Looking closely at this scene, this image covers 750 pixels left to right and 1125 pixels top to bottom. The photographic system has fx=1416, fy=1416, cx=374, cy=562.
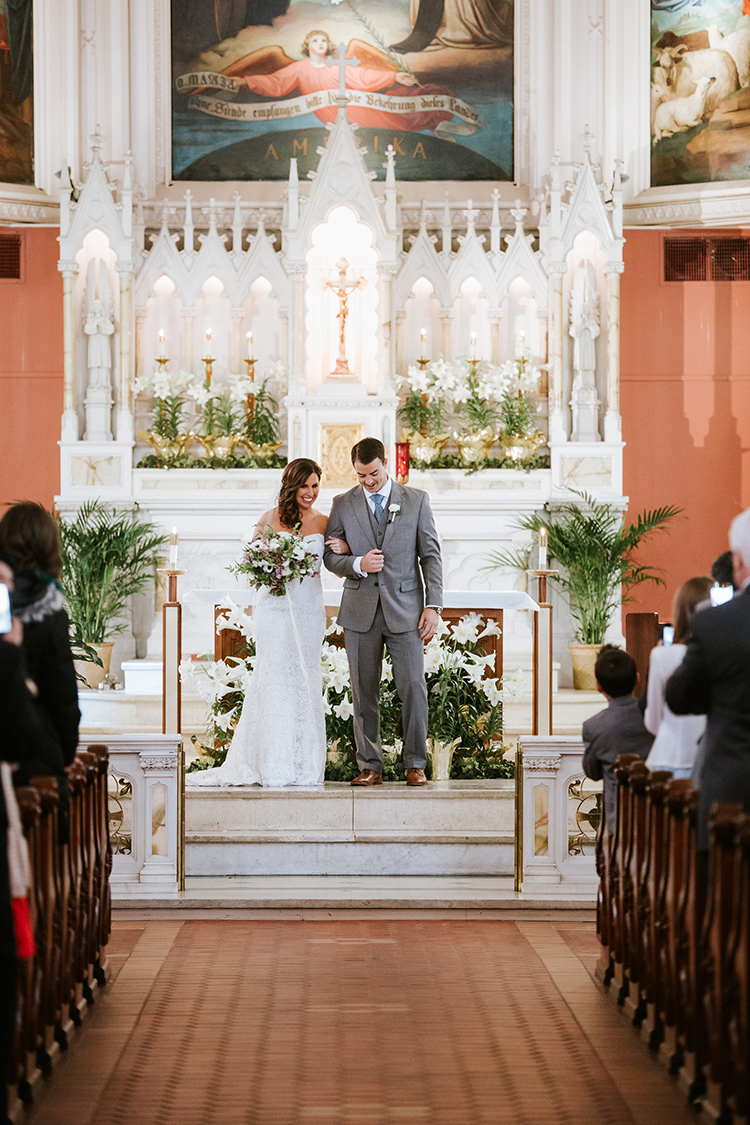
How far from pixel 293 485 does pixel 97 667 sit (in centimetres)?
385

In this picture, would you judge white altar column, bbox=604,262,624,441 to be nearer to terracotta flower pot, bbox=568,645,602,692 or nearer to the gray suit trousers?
terracotta flower pot, bbox=568,645,602,692

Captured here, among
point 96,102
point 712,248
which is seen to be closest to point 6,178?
point 96,102

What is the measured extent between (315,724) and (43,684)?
2.97 m

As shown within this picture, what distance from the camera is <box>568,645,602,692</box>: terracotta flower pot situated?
33.2 feet

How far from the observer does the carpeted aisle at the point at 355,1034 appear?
3.52 m

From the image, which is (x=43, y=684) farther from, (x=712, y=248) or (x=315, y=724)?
(x=712, y=248)

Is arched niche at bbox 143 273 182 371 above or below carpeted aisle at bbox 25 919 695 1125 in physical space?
above

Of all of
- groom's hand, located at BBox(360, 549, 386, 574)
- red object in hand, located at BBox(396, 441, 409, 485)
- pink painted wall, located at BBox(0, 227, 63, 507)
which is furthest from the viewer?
pink painted wall, located at BBox(0, 227, 63, 507)

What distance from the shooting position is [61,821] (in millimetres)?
3871

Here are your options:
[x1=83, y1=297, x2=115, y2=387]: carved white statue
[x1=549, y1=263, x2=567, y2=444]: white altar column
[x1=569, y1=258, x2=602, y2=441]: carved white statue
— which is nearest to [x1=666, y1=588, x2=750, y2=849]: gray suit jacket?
[x1=549, y1=263, x2=567, y2=444]: white altar column

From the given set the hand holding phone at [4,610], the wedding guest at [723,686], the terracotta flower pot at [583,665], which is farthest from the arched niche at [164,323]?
A: the wedding guest at [723,686]

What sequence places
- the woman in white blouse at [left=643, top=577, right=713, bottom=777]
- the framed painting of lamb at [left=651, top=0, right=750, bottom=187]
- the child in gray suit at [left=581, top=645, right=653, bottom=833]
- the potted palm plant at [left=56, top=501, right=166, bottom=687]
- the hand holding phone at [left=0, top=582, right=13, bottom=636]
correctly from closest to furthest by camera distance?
the hand holding phone at [left=0, top=582, right=13, bottom=636] < the woman in white blouse at [left=643, top=577, right=713, bottom=777] < the child in gray suit at [left=581, top=645, right=653, bottom=833] < the potted palm plant at [left=56, top=501, right=166, bottom=687] < the framed painting of lamb at [left=651, top=0, right=750, bottom=187]

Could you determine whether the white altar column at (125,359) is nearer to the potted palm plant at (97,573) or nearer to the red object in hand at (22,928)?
the potted palm plant at (97,573)

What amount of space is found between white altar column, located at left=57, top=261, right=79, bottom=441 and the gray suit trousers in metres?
4.77
